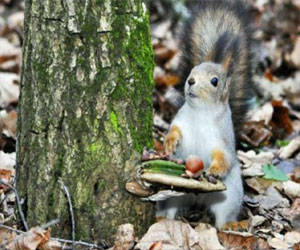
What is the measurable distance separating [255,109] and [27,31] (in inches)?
121

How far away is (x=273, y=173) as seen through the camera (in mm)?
4312

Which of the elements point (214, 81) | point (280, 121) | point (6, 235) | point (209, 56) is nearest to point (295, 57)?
point (280, 121)

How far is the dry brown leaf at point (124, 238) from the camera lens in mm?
2959

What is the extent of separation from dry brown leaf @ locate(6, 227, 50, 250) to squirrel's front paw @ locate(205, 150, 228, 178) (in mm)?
860

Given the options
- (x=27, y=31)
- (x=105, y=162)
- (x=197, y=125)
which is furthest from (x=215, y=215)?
(x=27, y=31)

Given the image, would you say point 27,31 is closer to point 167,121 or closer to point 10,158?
point 10,158

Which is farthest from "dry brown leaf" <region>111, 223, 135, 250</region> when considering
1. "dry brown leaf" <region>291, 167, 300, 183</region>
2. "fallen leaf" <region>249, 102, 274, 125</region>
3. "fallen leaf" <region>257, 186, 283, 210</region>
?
"fallen leaf" <region>249, 102, 274, 125</region>

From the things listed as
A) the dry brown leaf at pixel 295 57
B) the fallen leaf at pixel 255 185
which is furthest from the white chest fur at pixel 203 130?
the dry brown leaf at pixel 295 57

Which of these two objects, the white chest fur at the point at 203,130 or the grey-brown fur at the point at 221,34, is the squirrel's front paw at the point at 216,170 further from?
the grey-brown fur at the point at 221,34

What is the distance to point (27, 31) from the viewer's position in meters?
2.90

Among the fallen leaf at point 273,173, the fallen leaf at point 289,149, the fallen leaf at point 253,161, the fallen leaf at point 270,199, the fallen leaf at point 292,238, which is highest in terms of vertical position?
the fallen leaf at point 289,149

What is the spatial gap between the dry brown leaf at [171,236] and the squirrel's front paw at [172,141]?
40 centimetres

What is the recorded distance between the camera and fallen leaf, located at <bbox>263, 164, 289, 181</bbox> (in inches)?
167

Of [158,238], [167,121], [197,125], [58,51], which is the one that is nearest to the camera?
[58,51]
